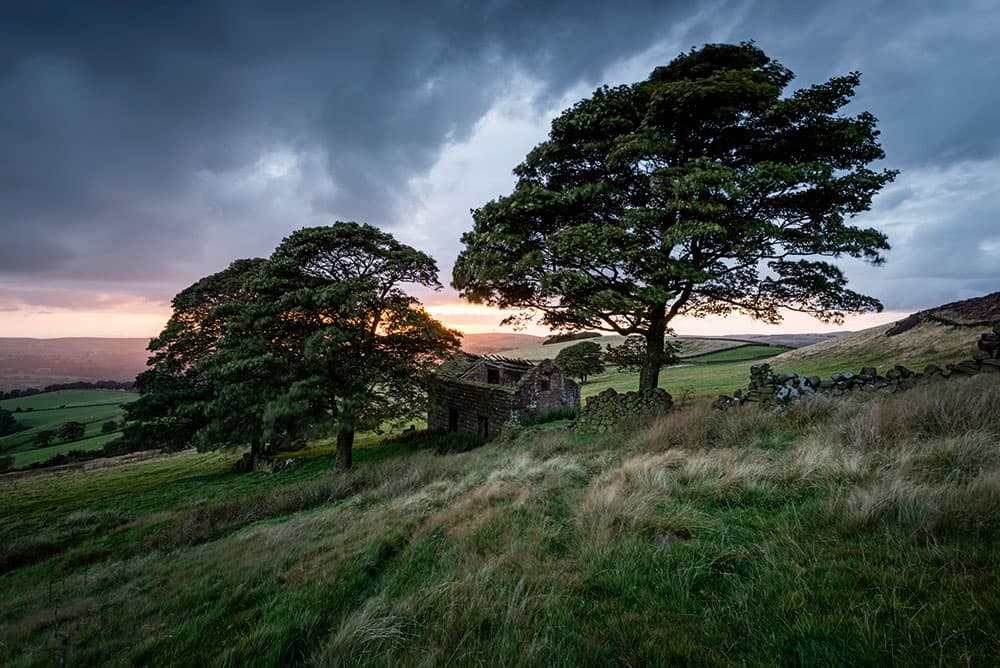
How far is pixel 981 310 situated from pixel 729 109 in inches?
688

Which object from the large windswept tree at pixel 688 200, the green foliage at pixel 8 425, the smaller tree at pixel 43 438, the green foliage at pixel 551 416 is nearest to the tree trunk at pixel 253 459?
the green foliage at pixel 551 416

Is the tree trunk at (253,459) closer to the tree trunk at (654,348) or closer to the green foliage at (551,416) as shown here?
the green foliage at (551,416)

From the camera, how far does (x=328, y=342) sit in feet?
44.2

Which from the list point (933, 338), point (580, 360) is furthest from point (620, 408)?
point (580, 360)

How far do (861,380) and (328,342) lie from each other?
16.9 metres

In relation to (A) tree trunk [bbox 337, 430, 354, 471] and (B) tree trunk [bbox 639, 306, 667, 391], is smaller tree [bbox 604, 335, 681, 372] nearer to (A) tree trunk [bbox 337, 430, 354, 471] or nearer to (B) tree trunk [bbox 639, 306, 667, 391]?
(B) tree trunk [bbox 639, 306, 667, 391]

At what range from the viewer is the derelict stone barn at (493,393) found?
20500 millimetres

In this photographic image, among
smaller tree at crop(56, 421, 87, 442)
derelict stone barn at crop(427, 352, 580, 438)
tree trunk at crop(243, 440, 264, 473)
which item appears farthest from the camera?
smaller tree at crop(56, 421, 87, 442)

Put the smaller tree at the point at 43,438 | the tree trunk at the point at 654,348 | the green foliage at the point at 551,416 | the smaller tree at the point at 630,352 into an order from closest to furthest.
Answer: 1. the tree trunk at the point at 654,348
2. the smaller tree at the point at 630,352
3. the green foliage at the point at 551,416
4. the smaller tree at the point at 43,438

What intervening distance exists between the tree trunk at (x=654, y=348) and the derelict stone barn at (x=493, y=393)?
28.9 ft

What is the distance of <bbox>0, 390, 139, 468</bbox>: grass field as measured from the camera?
130 ft

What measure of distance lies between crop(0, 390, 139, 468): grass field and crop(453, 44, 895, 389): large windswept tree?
54014 millimetres

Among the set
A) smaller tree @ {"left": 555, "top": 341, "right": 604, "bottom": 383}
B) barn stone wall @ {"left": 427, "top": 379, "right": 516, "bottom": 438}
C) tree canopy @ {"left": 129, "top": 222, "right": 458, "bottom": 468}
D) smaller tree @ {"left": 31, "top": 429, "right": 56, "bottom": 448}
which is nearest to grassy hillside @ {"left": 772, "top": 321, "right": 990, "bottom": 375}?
smaller tree @ {"left": 555, "top": 341, "right": 604, "bottom": 383}

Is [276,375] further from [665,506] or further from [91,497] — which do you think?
[665,506]
